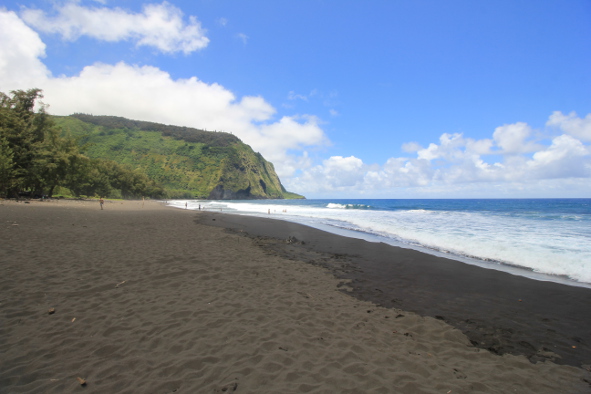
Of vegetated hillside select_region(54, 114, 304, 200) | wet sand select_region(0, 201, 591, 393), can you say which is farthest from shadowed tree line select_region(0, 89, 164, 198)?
vegetated hillside select_region(54, 114, 304, 200)

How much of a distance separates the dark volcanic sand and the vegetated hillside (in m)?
132

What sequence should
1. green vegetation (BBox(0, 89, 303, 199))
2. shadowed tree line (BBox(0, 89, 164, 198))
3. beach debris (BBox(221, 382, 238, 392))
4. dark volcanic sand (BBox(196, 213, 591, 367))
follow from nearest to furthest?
beach debris (BBox(221, 382, 238, 392)), dark volcanic sand (BBox(196, 213, 591, 367)), shadowed tree line (BBox(0, 89, 164, 198)), green vegetation (BBox(0, 89, 303, 199))

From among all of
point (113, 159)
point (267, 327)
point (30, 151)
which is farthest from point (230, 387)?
point (113, 159)

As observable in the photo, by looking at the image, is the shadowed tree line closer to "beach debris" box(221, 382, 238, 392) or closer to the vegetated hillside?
"beach debris" box(221, 382, 238, 392)

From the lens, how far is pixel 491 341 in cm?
488

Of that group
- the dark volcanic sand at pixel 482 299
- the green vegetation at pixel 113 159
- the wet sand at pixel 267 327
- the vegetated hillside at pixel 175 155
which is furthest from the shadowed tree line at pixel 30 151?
the vegetated hillside at pixel 175 155

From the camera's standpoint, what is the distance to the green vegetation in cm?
3825

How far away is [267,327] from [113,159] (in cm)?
16222

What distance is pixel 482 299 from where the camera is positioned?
705cm

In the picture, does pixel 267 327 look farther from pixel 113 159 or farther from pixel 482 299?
pixel 113 159

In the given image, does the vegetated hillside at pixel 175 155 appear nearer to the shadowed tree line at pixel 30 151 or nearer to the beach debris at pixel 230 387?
the shadowed tree line at pixel 30 151

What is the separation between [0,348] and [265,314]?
401 centimetres

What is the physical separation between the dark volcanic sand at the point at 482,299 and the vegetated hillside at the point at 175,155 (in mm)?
132495

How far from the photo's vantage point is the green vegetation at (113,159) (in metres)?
38.2
